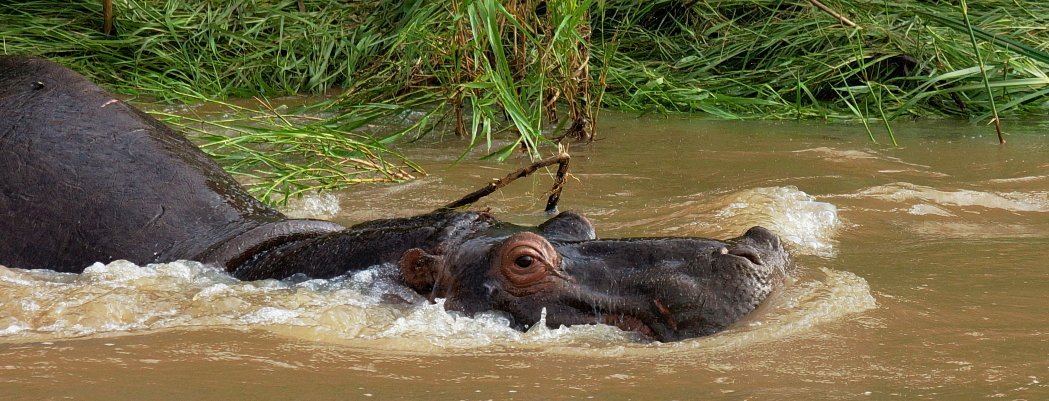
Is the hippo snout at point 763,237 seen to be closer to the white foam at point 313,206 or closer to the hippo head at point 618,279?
the hippo head at point 618,279

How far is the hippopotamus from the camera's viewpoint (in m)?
2.95

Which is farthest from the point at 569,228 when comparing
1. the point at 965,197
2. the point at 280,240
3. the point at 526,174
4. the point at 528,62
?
the point at 528,62

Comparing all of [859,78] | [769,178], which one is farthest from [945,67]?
[769,178]

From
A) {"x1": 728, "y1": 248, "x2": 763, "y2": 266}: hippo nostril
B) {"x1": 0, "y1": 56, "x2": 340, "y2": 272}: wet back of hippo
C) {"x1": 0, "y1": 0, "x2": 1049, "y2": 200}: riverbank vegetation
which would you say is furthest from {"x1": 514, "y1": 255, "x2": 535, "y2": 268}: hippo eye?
{"x1": 0, "y1": 0, "x2": 1049, "y2": 200}: riverbank vegetation

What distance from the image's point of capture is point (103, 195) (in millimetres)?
3898

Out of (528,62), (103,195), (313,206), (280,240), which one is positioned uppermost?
(528,62)

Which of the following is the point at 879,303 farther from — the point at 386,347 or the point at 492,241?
the point at 386,347

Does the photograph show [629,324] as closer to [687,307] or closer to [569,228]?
[687,307]

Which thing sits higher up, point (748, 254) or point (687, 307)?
point (748, 254)

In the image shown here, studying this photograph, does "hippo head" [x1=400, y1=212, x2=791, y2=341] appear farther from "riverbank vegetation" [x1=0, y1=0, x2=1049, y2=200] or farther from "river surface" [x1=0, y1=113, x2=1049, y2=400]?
"riverbank vegetation" [x1=0, y1=0, x2=1049, y2=200]

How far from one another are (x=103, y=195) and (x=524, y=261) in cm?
157

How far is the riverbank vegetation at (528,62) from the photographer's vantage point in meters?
5.82

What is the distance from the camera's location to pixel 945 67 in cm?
718

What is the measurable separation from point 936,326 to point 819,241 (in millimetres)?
1207
